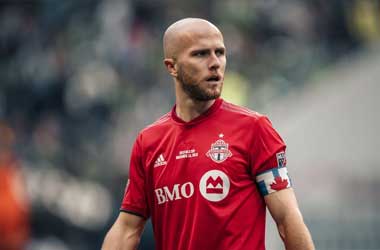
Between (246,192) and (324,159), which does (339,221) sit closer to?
(324,159)

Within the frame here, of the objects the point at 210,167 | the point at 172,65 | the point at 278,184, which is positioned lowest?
the point at 278,184

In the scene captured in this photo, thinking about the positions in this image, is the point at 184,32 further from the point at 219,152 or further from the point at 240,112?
the point at 219,152

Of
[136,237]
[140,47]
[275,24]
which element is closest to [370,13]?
[275,24]

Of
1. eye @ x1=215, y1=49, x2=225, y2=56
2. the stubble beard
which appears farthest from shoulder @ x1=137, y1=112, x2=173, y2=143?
eye @ x1=215, y1=49, x2=225, y2=56

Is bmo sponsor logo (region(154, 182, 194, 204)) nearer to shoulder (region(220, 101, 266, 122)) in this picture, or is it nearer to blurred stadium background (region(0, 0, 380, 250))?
shoulder (region(220, 101, 266, 122))

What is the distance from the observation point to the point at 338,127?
14.7m

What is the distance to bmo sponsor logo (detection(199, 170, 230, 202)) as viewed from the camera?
6094 mm

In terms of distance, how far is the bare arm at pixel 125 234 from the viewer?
6562 millimetres

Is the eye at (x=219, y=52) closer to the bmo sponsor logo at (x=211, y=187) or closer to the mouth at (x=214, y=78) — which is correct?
the mouth at (x=214, y=78)

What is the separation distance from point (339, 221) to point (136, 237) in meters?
8.05

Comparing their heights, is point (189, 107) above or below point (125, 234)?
above

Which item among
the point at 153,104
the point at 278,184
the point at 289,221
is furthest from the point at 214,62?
the point at 153,104

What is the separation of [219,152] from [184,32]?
2.36 ft

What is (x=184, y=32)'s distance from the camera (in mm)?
6223
